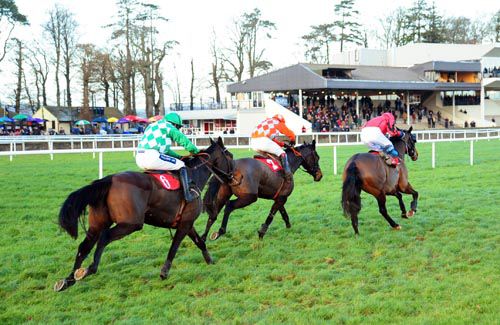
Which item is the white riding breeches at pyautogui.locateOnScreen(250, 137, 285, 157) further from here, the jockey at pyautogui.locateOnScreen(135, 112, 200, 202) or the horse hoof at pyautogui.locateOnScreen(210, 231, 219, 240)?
the jockey at pyautogui.locateOnScreen(135, 112, 200, 202)

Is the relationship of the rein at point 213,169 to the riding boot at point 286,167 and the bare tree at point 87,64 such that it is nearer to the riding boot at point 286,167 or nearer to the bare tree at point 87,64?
the riding boot at point 286,167

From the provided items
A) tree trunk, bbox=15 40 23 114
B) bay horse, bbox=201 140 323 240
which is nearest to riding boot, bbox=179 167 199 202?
bay horse, bbox=201 140 323 240

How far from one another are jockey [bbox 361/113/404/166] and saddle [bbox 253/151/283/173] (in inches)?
58.4

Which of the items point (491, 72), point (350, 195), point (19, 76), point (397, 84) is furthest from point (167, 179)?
point (491, 72)

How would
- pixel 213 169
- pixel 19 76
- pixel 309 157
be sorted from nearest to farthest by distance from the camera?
pixel 213 169, pixel 309 157, pixel 19 76

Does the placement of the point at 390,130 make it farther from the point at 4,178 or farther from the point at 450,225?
the point at 4,178

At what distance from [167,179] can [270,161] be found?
7.93 feet

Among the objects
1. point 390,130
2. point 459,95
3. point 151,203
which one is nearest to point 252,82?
point 459,95

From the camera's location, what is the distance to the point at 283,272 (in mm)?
5820

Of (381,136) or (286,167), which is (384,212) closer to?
(381,136)

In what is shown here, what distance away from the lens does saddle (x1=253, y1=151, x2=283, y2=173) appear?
312 inches

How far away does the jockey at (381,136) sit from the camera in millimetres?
8391

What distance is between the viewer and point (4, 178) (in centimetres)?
1315

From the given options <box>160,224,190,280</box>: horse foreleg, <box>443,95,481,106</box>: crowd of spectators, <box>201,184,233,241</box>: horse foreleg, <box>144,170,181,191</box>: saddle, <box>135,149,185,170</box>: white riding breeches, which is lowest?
<box>160,224,190,280</box>: horse foreleg
